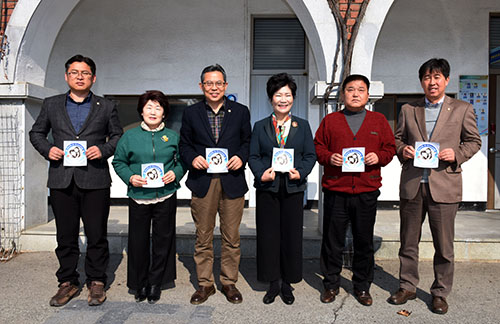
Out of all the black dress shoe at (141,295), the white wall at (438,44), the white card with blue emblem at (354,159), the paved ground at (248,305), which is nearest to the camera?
the paved ground at (248,305)

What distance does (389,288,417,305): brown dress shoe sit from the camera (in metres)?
3.48

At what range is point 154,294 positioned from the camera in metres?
3.53

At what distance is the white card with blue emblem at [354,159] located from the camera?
3324mm

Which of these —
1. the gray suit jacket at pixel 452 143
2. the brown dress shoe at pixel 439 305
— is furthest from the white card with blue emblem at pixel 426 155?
the brown dress shoe at pixel 439 305

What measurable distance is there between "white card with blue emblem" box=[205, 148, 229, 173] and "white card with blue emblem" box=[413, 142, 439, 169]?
1.63 meters

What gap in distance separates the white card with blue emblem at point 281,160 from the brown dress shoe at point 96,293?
6.37ft

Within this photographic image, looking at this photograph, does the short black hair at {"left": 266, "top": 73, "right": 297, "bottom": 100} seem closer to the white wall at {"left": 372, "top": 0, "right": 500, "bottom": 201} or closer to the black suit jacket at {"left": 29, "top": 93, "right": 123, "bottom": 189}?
the black suit jacket at {"left": 29, "top": 93, "right": 123, "bottom": 189}

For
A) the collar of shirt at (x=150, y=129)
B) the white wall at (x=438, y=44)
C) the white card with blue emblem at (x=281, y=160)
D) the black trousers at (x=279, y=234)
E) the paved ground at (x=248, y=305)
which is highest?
the white wall at (x=438, y=44)

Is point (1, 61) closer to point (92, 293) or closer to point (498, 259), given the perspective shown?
point (92, 293)

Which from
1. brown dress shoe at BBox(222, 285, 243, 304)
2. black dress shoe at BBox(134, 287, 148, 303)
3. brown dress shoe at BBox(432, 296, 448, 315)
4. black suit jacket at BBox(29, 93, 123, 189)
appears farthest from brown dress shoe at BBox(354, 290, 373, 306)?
black suit jacket at BBox(29, 93, 123, 189)

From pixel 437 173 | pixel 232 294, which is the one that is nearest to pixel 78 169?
pixel 232 294

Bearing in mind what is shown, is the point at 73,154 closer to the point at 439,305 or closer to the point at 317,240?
the point at 317,240

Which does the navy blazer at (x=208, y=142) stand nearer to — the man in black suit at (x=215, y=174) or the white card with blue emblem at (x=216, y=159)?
the man in black suit at (x=215, y=174)

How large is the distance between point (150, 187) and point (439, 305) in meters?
2.69
